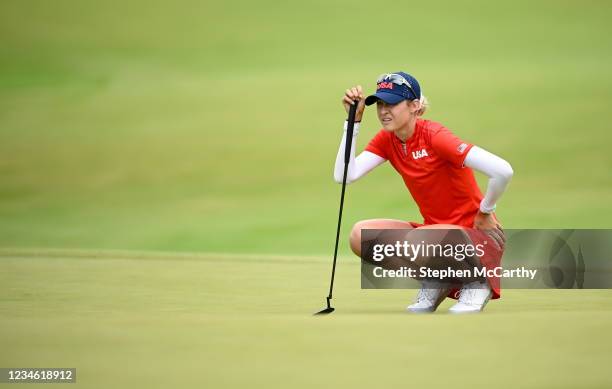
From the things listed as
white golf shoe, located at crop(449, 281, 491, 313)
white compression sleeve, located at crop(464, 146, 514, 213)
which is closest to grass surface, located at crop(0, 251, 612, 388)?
white golf shoe, located at crop(449, 281, 491, 313)

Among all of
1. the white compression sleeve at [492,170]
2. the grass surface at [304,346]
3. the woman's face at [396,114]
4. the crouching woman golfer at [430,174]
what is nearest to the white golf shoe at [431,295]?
the crouching woman golfer at [430,174]

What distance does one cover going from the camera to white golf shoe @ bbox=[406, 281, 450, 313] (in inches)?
123

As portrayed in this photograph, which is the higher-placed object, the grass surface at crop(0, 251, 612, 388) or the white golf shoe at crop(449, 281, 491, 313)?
the white golf shoe at crop(449, 281, 491, 313)

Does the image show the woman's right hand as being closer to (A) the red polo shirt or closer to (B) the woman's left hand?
(A) the red polo shirt

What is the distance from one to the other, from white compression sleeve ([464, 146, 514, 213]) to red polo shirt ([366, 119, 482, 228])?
68mm

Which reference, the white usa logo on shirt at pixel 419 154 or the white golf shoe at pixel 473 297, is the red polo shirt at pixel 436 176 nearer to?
the white usa logo on shirt at pixel 419 154

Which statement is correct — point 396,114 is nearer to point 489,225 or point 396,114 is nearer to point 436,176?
point 436,176

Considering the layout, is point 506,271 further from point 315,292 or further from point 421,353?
point 421,353

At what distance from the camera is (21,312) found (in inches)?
118

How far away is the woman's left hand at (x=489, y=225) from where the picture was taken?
9.76 ft

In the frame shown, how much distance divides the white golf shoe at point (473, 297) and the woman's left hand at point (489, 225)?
0.14 meters

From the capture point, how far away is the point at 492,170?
2.86 metres

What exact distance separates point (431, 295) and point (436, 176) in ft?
1.25

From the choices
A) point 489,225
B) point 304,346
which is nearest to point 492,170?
point 489,225
